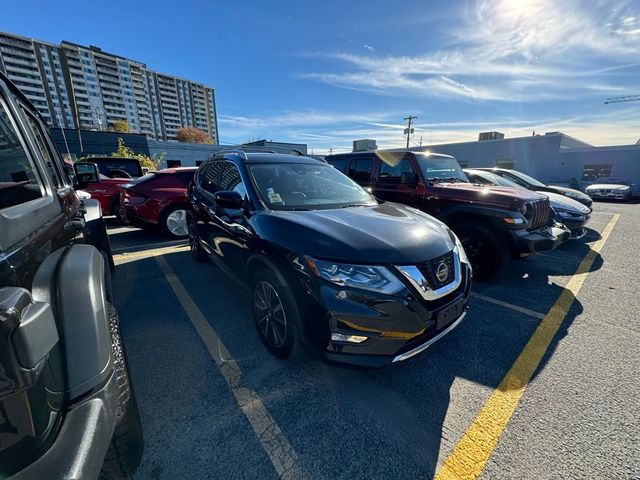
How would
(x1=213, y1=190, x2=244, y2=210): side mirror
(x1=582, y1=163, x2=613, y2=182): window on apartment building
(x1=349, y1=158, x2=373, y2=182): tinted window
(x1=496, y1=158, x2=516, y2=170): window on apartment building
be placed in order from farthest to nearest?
(x1=496, y1=158, x2=516, y2=170): window on apartment building
(x1=582, y1=163, x2=613, y2=182): window on apartment building
(x1=349, y1=158, x2=373, y2=182): tinted window
(x1=213, y1=190, x2=244, y2=210): side mirror

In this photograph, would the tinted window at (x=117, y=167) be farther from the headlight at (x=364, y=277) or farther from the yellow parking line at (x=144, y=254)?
the headlight at (x=364, y=277)

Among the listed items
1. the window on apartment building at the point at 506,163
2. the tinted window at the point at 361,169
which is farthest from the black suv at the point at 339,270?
the window on apartment building at the point at 506,163

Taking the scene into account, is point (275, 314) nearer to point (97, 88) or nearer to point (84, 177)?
point (84, 177)

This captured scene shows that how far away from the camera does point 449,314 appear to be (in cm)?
216

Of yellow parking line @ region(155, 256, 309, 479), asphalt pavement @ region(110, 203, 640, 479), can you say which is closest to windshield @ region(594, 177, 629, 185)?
asphalt pavement @ region(110, 203, 640, 479)

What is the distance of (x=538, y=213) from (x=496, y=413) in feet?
10.7

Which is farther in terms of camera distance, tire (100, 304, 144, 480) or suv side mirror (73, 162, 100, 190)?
suv side mirror (73, 162, 100, 190)

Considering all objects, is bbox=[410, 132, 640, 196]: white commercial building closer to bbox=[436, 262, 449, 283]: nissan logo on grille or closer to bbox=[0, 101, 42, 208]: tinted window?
bbox=[436, 262, 449, 283]: nissan logo on grille

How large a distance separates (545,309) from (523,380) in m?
1.57

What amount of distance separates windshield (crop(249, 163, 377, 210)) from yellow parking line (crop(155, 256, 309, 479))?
55.1 inches

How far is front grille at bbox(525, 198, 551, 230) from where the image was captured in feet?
13.0

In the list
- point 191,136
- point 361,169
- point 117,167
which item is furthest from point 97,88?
point 361,169

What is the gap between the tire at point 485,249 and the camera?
395cm

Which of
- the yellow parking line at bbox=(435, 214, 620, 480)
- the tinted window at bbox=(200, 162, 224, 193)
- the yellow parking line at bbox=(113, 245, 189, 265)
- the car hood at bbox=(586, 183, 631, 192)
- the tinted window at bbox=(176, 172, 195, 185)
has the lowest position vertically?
the yellow parking line at bbox=(113, 245, 189, 265)
